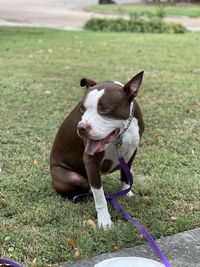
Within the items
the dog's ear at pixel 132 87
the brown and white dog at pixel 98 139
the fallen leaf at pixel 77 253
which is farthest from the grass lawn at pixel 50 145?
the dog's ear at pixel 132 87

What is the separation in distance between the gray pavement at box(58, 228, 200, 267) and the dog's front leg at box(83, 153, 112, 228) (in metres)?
0.37

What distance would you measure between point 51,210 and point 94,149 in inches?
30.5

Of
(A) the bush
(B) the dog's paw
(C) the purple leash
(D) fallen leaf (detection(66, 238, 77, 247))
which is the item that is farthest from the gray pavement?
(A) the bush

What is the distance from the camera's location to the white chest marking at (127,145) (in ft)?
12.0

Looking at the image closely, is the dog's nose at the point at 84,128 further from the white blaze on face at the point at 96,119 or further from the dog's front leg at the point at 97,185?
the dog's front leg at the point at 97,185

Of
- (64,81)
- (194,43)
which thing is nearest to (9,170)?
(64,81)

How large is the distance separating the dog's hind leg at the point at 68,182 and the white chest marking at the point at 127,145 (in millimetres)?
368

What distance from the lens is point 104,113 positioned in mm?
3311

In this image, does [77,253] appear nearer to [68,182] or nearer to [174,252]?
[174,252]

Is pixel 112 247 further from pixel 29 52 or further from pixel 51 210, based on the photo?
pixel 29 52

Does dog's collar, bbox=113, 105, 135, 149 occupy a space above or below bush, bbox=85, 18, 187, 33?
above

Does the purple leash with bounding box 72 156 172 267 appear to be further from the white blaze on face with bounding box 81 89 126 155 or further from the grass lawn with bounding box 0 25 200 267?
the white blaze on face with bounding box 81 89 126 155

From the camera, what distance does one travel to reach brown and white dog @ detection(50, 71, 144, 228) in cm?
332

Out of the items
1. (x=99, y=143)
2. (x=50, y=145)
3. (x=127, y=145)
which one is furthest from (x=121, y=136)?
(x=50, y=145)
